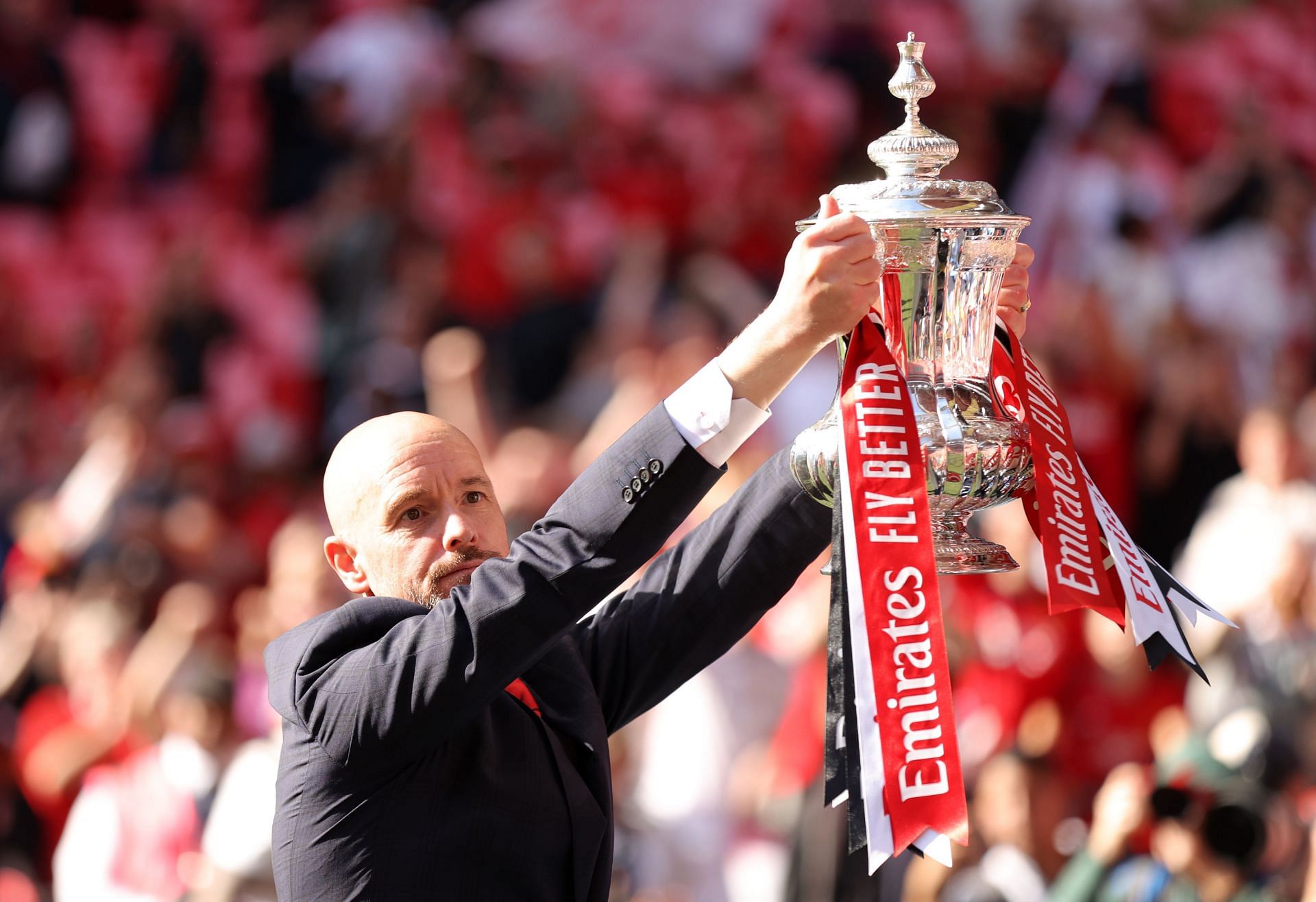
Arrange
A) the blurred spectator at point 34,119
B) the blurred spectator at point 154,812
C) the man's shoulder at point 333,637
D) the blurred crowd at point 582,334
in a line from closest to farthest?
the man's shoulder at point 333,637 → the blurred crowd at point 582,334 → the blurred spectator at point 154,812 → the blurred spectator at point 34,119

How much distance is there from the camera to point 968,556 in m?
1.96

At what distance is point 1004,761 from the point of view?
411 centimetres

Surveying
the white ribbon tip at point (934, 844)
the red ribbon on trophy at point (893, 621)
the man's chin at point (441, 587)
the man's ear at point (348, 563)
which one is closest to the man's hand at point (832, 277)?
the red ribbon on trophy at point (893, 621)

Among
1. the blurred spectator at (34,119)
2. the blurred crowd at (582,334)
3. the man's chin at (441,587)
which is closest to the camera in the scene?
the man's chin at (441,587)

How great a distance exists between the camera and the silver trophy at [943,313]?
1.87m

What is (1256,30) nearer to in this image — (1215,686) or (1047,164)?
(1047,164)

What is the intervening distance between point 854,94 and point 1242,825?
4.68 meters

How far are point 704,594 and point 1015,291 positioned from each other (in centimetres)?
56

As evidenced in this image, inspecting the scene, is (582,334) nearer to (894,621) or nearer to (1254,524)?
(1254,524)

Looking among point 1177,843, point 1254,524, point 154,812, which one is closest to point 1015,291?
point 1177,843

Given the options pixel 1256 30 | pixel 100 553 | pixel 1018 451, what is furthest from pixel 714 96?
pixel 1018 451

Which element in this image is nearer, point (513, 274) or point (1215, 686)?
point (1215, 686)

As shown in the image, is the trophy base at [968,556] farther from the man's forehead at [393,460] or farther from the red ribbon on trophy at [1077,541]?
the man's forehead at [393,460]

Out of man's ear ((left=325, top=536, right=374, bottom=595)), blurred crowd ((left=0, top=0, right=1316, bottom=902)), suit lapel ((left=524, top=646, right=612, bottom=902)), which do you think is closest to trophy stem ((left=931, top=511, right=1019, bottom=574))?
suit lapel ((left=524, top=646, right=612, bottom=902))
